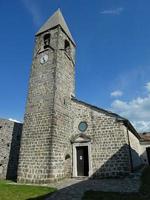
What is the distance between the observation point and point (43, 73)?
13930mm

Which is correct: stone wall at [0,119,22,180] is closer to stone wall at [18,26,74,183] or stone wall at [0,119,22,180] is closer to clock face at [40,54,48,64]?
stone wall at [18,26,74,183]

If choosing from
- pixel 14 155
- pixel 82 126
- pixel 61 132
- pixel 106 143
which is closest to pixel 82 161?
pixel 106 143

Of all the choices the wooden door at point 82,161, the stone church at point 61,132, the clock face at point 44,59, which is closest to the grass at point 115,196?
the stone church at point 61,132

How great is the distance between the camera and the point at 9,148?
15281 millimetres

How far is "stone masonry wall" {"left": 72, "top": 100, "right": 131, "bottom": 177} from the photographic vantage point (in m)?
11.4

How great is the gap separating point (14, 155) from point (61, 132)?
580 cm

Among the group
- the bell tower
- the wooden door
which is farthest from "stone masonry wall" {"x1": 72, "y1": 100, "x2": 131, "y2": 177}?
the bell tower

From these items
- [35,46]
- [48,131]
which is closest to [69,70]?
[35,46]

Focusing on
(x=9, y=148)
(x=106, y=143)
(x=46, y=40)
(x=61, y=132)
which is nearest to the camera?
(x=106, y=143)

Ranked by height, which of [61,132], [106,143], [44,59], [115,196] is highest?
[44,59]

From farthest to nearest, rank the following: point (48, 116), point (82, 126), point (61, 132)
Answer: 1. point (82, 126)
2. point (61, 132)
3. point (48, 116)

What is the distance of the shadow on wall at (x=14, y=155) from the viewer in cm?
1479

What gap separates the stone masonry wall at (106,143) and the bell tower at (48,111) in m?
1.70

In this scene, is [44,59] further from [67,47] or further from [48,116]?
[48,116]
